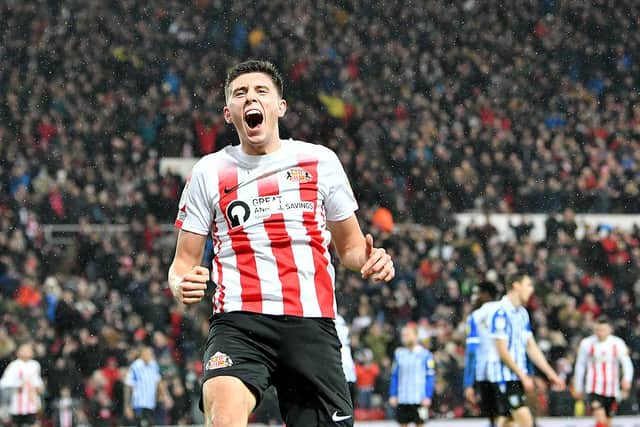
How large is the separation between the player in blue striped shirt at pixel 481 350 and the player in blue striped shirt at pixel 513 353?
101 mm

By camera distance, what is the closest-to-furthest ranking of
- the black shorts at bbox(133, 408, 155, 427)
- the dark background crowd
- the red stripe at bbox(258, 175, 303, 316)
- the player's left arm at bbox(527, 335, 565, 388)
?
the red stripe at bbox(258, 175, 303, 316) < the player's left arm at bbox(527, 335, 565, 388) < the black shorts at bbox(133, 408, 155, 427) < the dark background crowd

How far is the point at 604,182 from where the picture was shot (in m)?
20.5

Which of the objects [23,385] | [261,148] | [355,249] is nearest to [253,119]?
[261,148]

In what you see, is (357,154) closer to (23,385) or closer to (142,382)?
(142,382)

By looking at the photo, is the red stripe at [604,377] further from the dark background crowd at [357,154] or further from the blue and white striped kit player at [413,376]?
the dark background crowd at [357,154]

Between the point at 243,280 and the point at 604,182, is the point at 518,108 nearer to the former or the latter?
the point at 604,182

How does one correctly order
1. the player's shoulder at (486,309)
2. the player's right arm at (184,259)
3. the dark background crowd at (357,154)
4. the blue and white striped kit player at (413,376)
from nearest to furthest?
the player's right arm at (184,259)
the player's shoulder at (486,309)
the blue and white striped kit player at (413,376)
the dark background crowd at (357,154)

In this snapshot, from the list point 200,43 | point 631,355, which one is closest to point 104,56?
point 200,43

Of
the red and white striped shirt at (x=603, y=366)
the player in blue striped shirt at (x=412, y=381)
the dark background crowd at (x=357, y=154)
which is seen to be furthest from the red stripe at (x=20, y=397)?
the red and white striped shirt at (x=603, y=366)

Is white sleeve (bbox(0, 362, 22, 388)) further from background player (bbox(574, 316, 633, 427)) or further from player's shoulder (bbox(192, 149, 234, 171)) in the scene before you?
player's shoulder (bbox(192, 149, 234, 171))

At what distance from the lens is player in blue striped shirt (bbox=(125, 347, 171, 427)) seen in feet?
45.2

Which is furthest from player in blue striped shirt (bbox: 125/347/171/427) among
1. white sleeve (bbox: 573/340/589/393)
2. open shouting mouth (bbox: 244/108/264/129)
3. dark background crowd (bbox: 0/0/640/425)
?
open shouting mouth (bbox: 244/108/264/129)

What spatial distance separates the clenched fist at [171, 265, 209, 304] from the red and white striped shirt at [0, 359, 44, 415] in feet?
31.5

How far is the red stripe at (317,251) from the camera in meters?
4.47
